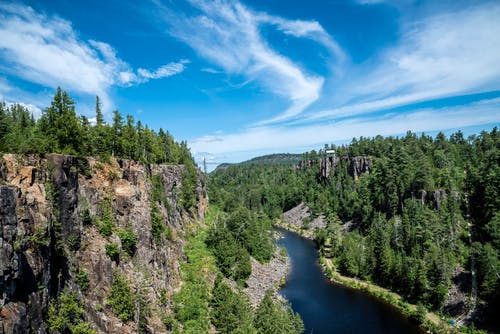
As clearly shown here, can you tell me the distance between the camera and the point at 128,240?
1303 inches

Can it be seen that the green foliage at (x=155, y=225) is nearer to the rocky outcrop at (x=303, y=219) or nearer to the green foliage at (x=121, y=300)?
the green foliage at (x=121, y=300)

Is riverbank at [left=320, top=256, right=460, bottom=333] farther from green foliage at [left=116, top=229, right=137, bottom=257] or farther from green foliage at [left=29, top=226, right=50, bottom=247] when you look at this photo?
green foliage at [left=29, top=226, right=50, bottom=247]

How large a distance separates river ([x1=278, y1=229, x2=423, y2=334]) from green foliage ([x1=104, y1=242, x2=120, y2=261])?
32.4m

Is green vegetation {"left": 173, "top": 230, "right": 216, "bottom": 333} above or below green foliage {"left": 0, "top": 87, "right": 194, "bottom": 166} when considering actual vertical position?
below

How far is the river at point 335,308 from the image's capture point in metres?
48.3

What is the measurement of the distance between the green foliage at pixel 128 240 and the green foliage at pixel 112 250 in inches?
78.6

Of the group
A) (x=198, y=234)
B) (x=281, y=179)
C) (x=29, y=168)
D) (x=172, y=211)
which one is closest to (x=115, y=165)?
(x=29, y=168)

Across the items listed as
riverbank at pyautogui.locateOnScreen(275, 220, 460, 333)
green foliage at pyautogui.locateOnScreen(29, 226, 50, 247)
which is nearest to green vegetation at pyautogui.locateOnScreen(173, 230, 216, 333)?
green foliage at pyautogui.locateOnScreen(29, 226, 50, 247)

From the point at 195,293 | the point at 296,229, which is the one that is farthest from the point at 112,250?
the point at 296,229

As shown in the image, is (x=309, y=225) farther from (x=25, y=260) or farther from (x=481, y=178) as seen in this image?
(x=25, y=260)

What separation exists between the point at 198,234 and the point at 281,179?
127727 mm

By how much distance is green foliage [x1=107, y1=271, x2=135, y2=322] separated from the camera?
91.2 feet

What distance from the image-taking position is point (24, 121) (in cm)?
6562

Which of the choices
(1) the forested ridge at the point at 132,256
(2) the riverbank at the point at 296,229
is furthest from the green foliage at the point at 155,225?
(2) the riverbank at the point at 296,229
